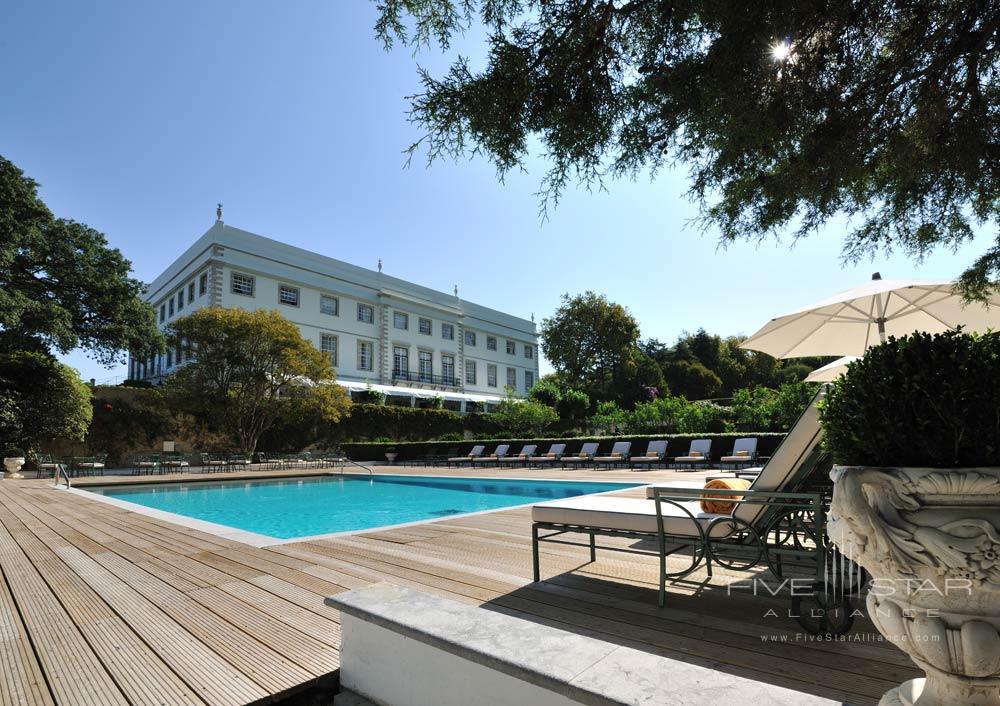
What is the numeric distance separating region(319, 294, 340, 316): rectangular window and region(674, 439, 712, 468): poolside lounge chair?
823 inches

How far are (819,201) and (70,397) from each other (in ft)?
60.7

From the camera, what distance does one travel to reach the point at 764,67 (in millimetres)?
2539

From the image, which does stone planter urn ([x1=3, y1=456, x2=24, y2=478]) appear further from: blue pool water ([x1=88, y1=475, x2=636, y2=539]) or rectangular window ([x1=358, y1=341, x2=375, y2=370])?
rectangular window ([x1=358, y1=341, x2=375, y2=370])

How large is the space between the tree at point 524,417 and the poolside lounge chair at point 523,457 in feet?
20.9

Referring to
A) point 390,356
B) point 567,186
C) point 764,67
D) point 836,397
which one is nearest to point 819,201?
point 764,67

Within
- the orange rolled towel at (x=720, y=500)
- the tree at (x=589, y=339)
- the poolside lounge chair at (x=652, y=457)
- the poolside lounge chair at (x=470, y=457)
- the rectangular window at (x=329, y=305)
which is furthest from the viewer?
the tree at (x=589, y=339)

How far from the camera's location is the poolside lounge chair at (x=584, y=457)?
48.8 ft

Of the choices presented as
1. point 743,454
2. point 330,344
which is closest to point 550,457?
point 743,454

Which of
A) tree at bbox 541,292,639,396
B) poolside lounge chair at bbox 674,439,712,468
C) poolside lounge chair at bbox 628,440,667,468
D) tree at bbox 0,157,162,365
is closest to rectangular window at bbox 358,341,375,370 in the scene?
tree at bbox 0,157,162,365

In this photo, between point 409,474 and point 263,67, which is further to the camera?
point 409,474

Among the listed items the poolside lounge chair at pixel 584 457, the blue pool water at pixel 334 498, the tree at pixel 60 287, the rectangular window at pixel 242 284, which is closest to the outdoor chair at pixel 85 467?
the blue pool water at pixel 334 498

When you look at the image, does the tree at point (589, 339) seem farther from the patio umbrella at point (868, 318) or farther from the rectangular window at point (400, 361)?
the patio umbrella at point (868, 318)

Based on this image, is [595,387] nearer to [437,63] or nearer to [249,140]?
[249,140]

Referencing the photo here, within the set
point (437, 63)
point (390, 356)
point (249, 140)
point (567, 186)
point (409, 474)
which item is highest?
point (249, 140)
